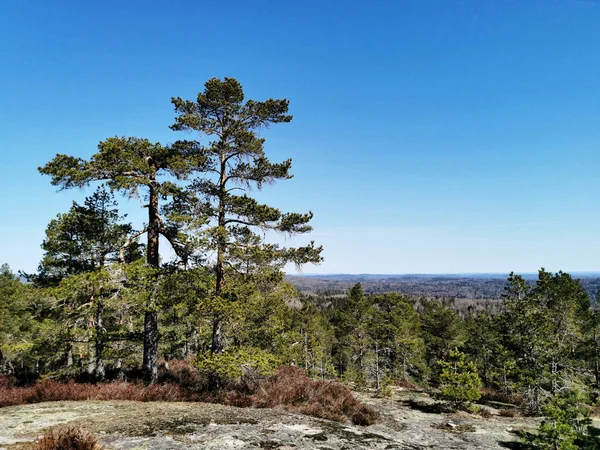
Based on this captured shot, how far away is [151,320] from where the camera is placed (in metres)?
13.3

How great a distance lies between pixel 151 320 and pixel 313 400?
22.7ft

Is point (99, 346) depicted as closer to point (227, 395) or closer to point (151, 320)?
point (151, 320)

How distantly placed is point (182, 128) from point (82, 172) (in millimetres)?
3872

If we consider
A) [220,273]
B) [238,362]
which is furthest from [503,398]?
[220,273]

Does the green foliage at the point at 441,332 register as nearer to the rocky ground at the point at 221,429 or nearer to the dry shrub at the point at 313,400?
the rocky ground at the point at 221,429

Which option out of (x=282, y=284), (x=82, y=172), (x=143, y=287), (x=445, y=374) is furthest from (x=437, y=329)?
(x=82, y=172)

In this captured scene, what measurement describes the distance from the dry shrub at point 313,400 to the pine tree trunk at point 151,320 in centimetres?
439

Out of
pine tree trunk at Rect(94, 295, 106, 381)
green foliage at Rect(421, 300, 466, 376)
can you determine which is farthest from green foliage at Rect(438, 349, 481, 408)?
green foliage at Rect(421, 300, 466, 376)

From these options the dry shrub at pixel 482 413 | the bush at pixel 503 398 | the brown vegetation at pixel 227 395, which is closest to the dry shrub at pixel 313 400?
the brown vegetation at pixel 227 395

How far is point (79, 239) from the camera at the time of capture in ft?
52.9

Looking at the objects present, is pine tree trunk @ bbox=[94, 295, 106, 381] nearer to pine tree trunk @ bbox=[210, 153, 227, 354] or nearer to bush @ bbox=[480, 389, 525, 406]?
pine tree trunk @ bbox=[210, 153, 227, 354]

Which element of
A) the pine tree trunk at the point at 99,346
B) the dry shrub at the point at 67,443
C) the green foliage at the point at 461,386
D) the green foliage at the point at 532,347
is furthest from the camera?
the green foliage at the point at 532,347

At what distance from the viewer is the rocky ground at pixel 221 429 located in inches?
249

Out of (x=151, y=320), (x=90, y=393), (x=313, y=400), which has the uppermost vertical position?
(x=151, y=320)
